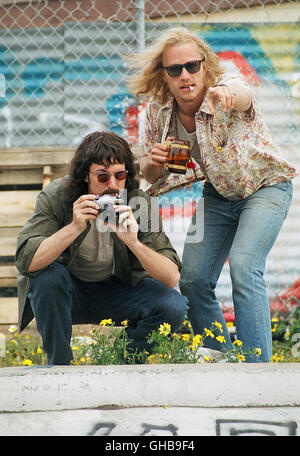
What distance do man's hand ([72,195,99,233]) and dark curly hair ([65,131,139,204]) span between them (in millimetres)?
→ 244

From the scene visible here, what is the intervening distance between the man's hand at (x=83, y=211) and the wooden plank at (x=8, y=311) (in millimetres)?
2132

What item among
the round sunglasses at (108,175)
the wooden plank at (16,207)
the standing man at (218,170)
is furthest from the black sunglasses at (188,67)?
the wooden plank at (16,207)

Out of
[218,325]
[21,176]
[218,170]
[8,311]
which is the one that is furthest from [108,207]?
[21,176]

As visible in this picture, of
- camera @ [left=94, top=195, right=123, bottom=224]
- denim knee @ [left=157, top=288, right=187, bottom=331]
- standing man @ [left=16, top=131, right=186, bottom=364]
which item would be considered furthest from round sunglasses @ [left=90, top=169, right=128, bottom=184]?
denim knee @ [left=157, top=288, right=187, bottom=331]

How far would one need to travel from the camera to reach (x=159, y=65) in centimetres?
363

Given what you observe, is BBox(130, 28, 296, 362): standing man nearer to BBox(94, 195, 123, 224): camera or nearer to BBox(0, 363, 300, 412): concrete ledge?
BBox(94, 195, 123, 224): camera

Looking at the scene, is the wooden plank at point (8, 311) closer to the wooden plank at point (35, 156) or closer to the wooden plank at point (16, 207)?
the wooden plank at point (16, 207)

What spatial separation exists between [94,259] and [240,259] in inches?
35.1

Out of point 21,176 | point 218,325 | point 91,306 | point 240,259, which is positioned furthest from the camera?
point 21,176

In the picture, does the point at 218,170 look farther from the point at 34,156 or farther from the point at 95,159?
A: the point at 34,156

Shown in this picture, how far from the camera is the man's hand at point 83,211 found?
3277 mm

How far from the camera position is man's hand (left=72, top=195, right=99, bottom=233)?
129 inches

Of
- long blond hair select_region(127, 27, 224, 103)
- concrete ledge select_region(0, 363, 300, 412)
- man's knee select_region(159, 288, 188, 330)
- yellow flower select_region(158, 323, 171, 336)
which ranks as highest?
long blond hair select_region(127, 27, 224, 103)
